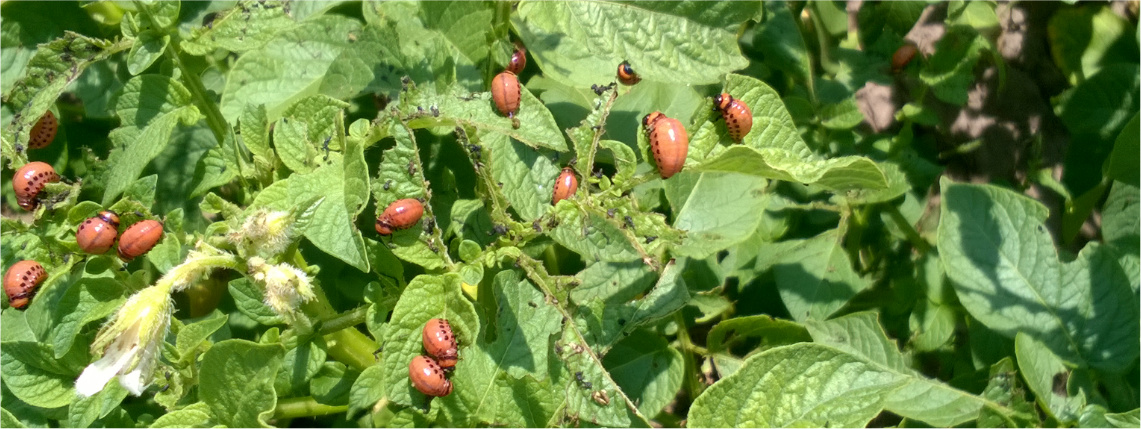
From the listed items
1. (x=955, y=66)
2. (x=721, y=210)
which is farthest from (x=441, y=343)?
(x=955, y=66)

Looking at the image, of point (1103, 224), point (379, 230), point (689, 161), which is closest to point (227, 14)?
point (379, 230)

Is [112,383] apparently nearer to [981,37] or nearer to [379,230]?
[379,230]

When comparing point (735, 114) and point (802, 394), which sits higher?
point (735, 114)

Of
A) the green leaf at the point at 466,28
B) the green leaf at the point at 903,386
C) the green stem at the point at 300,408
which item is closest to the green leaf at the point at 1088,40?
the green leaf at the point at 903,386

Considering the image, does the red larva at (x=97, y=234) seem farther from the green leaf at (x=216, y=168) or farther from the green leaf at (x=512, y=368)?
the green leaf at (x=512, y=368)

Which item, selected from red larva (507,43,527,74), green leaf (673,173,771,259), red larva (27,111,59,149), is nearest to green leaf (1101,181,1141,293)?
green leaf (673,173,771,259)

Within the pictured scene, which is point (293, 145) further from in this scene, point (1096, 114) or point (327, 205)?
point (1096, 114)

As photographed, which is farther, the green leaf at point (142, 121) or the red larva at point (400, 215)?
the green leaf at point (142, 121)
